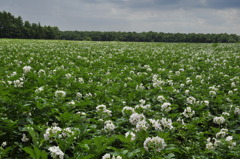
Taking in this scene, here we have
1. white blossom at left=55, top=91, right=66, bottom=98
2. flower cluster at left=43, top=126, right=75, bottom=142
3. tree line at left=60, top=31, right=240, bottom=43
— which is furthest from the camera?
tree line at left=60, top=31, right=240, bottom=43

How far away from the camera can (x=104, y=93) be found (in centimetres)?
564

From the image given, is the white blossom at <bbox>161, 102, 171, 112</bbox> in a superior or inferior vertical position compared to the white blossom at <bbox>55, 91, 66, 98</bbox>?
inferior

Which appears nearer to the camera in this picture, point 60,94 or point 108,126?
point 108,126

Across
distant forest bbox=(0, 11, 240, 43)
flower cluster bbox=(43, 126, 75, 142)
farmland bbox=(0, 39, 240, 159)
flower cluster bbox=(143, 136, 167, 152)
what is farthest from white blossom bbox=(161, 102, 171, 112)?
distant forest bbox=(0, 11, 240, 43)

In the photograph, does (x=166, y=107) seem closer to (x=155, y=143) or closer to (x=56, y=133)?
(x=155, y=143)

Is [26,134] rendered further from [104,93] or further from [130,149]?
[104,93]

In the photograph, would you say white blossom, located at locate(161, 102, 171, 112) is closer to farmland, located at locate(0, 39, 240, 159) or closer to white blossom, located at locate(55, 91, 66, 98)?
farmland, located at locate(0, 39, 240, 159)

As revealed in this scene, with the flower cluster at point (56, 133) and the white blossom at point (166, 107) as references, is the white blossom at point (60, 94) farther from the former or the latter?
the white blossom at point (166, 107)

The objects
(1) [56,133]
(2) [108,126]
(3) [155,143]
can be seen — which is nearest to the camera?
(3) [155,143]

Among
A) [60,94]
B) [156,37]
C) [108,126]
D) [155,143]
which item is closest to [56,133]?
[108,126]

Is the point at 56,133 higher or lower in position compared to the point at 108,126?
higher

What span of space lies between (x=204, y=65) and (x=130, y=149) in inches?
414

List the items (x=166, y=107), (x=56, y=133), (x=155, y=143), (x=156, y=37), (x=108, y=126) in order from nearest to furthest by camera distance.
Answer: (x=155, y=143)
(x=56, y=133)
(x=108, y=126)
(x=166, y=107)
(x=156, y=37)

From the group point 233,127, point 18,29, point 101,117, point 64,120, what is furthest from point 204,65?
point 18,29
